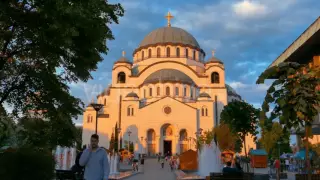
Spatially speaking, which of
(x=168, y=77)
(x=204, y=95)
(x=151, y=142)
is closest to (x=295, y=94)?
(x=151, y=142)

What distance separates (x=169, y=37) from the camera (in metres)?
65.5

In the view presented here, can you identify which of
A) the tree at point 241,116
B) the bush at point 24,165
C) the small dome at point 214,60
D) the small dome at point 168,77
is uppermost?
the small dome at point 214,60

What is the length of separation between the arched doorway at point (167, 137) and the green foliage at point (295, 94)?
44756 mm

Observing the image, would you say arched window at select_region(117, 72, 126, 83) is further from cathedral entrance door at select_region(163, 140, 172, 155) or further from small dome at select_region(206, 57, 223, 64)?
small dome at select_region(206, 57, 223, 64)

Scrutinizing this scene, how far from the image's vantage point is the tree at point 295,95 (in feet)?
24.3

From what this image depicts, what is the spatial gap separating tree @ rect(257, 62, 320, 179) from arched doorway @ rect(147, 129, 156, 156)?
148ft

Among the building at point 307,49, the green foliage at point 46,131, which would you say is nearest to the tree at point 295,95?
the building at point 307,49

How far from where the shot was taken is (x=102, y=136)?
57.2 m

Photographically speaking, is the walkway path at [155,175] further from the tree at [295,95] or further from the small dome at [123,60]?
the small dome at [123,60]

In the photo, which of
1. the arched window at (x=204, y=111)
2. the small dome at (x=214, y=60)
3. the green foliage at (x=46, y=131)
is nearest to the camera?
the green foliage at (x=46, y=131)

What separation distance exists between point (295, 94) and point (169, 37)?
5899cm

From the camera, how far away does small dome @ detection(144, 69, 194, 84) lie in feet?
183

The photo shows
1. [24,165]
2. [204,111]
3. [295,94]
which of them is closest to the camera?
[295,94]

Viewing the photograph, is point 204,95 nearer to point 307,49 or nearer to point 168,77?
point 168,77
